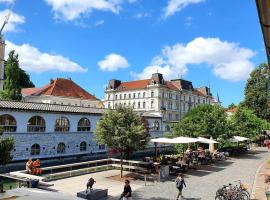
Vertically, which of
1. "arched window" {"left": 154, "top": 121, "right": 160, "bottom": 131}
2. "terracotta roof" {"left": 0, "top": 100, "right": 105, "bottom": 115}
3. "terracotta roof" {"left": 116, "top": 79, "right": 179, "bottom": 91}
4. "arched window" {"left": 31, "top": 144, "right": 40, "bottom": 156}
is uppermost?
"terracotta roof" {"left": 116, "top": 79, "right": 179, "bottom": 91}

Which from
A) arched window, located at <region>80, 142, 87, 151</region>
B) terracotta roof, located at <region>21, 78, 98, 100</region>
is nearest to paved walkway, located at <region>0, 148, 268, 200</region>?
arched window, located at <region>80, 142, 87, 151</region>

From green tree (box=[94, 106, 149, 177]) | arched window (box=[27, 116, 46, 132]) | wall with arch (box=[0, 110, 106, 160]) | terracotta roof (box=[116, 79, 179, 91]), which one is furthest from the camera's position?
terracotta roof (box=[116, 79, 179, 91])

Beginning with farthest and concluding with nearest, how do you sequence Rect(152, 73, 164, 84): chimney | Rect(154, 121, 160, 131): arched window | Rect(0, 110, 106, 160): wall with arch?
Rect(152, 73, 164, 84): chimney, Rect(154, 121, 160, 131): arched window, Rect(0, 110, 106, 160): wall with arch

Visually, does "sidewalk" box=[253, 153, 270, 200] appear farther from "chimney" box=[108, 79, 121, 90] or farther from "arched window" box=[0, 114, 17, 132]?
"chimney" box=[108, 79, 121, 90]

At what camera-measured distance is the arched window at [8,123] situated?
33.1 meters

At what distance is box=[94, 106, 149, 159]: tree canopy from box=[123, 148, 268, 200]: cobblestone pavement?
3546 millimetres

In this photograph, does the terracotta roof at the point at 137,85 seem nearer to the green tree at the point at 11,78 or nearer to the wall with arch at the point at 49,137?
the green tree at the point at 11,78

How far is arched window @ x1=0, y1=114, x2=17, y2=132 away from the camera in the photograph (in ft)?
109

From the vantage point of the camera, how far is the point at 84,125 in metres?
42.8

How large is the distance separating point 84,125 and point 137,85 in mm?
63586

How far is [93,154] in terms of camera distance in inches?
1726

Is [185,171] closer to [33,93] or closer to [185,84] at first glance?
[33,93]

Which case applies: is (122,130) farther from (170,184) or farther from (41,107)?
(41,107)

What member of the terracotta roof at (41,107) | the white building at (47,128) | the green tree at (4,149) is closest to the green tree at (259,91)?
the terracotta roof at (41,107)
